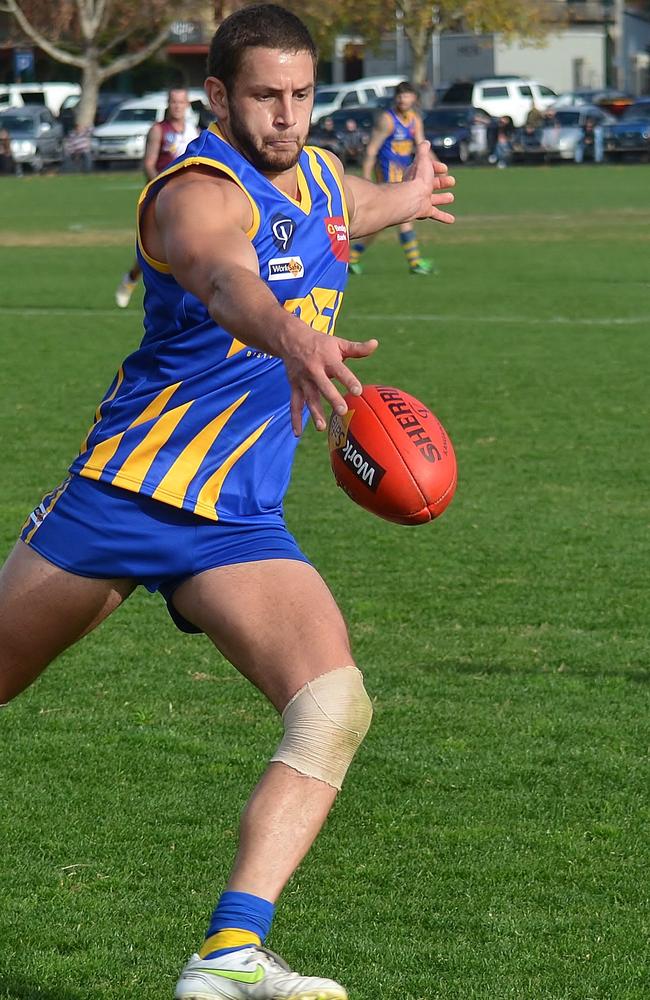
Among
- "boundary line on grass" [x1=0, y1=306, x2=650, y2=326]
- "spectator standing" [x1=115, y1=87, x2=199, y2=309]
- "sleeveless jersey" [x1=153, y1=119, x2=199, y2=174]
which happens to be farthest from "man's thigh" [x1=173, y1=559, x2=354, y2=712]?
"sleeveless jersey" [x1=153, y1=119, x2=199, y2=174]

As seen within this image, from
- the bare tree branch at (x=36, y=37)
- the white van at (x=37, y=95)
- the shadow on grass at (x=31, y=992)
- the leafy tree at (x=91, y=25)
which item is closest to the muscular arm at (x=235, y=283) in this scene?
the shadow on grass at (x=31, y=992)

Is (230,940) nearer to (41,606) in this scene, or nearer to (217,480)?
(41,606)

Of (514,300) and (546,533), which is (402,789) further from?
(514,300)

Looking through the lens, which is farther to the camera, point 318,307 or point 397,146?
point 397,146

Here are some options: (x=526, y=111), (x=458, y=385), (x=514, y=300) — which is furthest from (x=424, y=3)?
(x=458, y=385)

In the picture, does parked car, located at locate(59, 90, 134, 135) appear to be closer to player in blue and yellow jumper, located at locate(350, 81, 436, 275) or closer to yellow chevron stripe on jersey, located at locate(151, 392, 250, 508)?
player in blue and yellow jumper, located at locate(350, 81, 436, 275)

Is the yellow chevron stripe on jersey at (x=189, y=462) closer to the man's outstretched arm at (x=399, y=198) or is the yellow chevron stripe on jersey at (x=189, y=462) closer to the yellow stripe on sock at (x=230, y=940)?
the man's outstretched arm at (x=399, y=198)

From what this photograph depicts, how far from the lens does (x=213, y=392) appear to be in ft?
13.0

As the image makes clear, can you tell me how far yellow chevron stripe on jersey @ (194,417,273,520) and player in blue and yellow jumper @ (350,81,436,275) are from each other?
17.5m

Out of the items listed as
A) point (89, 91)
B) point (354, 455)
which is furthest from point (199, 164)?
point (89, 91)

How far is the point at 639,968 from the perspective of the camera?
414 cm

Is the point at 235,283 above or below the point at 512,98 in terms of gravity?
above

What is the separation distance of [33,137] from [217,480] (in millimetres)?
48662

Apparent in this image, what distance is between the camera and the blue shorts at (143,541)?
3914mm
